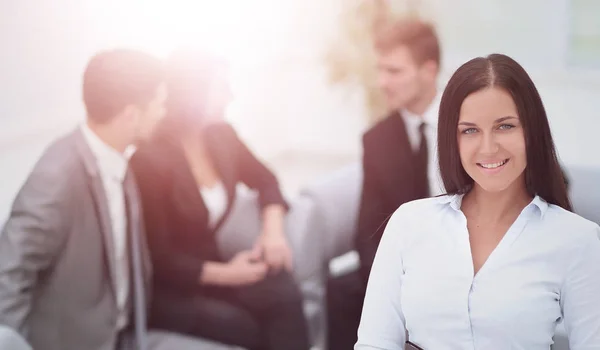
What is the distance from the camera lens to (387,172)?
2576 mm

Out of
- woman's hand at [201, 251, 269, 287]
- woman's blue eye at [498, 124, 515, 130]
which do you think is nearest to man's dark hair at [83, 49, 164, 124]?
woman's hand at [201, 251, 269, 287]

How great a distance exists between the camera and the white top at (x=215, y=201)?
2.73 m

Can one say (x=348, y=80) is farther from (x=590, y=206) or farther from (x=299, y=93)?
(x=590, y=206)

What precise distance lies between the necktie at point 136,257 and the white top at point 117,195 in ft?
0.06

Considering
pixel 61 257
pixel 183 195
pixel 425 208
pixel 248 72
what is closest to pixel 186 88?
pixel 248 72

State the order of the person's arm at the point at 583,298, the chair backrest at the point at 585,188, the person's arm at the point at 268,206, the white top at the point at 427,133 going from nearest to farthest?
the person's arm at the point at 583,298, the chair backrest at the point at 585,188, the white top at the point at 427,133, the person's arm at the point at 268,206

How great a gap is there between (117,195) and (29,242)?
319mm

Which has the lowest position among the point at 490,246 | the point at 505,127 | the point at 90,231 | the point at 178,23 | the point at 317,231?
the point at 317,231

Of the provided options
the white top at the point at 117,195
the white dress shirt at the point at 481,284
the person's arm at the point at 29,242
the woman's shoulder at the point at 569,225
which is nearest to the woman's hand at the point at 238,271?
the white top at the point at 117,195

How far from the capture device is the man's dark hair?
2.65 metres

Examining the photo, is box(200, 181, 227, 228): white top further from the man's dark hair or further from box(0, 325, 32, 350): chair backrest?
box(0, 325, 32, 350): chair backrest

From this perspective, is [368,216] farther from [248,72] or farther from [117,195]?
[117,195]

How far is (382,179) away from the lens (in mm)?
2580

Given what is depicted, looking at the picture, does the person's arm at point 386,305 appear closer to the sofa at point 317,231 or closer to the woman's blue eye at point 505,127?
the woman's blue eye at point 505,127
